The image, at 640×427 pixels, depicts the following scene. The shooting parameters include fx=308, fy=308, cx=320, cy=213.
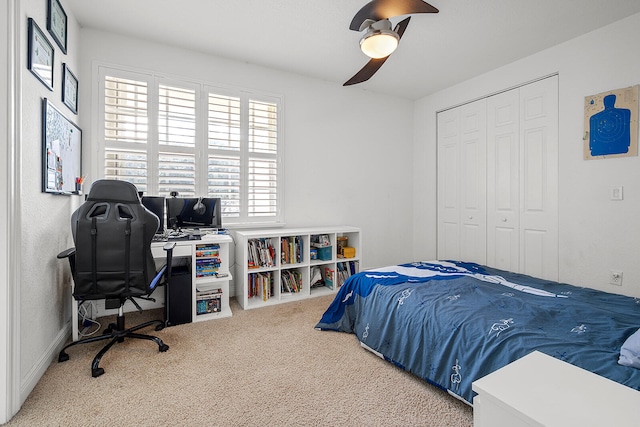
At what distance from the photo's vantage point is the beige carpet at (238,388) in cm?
157

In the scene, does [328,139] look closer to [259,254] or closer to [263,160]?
[263,160]

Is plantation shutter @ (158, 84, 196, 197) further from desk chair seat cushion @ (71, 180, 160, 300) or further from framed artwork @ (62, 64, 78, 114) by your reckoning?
desk chair seat cushion @ (71, 180, 160, 300)

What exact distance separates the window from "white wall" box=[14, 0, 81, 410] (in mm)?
606

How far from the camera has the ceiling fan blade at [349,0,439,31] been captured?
1683 mm

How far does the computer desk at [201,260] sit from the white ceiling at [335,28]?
6.39ft

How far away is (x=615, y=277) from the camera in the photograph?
2682 mm

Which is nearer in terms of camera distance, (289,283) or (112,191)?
(112,191)

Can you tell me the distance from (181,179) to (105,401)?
2077 millimetres

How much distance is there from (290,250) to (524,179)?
105 inches

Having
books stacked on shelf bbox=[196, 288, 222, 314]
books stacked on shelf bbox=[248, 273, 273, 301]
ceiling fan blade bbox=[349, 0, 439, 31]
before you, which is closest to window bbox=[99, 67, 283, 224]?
books stacked on shelf bbox=[248, 273, 273, 301]

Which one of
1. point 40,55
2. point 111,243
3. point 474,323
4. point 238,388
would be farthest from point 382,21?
point 238,388

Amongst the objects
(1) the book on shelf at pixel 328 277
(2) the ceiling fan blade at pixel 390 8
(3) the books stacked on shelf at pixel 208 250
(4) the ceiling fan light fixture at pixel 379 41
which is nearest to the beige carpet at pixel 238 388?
(3) the books stacked on shelf at pixel 208 250

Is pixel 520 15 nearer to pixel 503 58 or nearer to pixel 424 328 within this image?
pixel 503 58

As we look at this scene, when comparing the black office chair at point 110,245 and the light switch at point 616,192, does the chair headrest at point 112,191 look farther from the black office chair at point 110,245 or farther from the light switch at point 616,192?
the light switch at point 616,192
